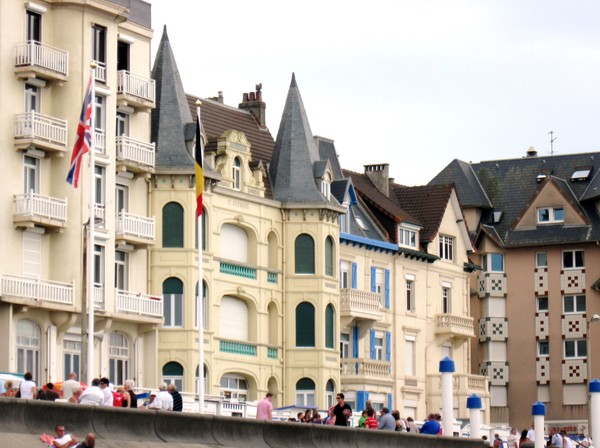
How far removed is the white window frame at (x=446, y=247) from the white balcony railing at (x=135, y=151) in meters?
25.1

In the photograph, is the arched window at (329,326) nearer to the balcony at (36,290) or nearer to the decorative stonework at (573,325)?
the balcony at (36,290)

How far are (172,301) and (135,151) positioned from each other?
614 centimetres

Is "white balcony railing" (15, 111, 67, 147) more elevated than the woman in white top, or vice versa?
"white balcony railing" (15, 111, 67, 147)

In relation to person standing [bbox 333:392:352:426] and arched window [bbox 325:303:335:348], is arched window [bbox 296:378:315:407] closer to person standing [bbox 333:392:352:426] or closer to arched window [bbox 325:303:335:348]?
arched window [bbox 325:303:335:348]

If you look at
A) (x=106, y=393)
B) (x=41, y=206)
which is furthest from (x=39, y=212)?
(x=106, y=393)

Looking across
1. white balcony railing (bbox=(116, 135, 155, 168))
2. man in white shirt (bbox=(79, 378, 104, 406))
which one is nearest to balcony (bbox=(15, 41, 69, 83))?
white balcony railing (bbox=(116, 135, 155, 168))

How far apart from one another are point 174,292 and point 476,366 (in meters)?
32.8

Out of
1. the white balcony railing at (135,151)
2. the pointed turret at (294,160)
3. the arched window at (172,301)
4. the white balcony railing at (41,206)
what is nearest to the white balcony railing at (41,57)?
the white balcony railing at (135,151)

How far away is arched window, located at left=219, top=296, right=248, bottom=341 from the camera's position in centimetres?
7600

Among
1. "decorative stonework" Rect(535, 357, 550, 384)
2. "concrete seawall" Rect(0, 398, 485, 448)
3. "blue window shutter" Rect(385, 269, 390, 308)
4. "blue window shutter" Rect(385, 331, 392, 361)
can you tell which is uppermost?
"blue window shutter" Rect(385, 269, 390, 308)

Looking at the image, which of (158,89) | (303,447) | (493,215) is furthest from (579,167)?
(303,447)

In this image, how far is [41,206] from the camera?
65000 mm

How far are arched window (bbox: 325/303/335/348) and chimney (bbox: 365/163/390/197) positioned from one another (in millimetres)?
14425

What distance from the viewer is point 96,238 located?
221ft
